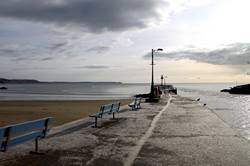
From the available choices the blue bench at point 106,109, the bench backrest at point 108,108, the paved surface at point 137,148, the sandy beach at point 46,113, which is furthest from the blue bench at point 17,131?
the sandy beach at point 46,113

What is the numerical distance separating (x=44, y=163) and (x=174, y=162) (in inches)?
112

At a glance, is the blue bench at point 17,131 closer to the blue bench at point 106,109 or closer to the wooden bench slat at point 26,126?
the wooden bench slat at point 26,126

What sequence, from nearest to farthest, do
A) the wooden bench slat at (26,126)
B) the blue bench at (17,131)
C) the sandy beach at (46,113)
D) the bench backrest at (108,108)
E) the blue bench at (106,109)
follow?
1. the blue bench at (17,131)
2. the wooden bench slat at (26,126)
3. the blue bench at (106,109)
4. the bench backrest at (108,108)
5. the sandy beach at (46,113)

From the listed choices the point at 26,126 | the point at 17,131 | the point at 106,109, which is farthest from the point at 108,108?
the point at 17,131

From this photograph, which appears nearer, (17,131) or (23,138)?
(17,131)

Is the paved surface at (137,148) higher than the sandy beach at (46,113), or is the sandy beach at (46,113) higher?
the paved surface at (137,148)

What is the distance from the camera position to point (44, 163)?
7547mm

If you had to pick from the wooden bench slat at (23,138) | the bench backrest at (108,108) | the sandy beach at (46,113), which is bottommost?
the sandy beach at (46,113)

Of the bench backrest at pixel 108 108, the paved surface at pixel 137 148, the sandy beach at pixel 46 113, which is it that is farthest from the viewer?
the sandy beach at pixel 46 113

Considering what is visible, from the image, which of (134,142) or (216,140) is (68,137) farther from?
(216,140)

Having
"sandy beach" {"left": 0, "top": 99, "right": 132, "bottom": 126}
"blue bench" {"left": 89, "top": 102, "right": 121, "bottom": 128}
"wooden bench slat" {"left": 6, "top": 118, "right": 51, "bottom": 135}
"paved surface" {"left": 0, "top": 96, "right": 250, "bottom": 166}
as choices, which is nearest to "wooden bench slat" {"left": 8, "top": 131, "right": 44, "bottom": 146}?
"wooden bench slat" {"left": 6, "top": 118, "right": 51, "bottom": 135}

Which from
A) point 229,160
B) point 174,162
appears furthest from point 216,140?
point 174,162

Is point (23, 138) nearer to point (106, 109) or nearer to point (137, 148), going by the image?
point (137, 148)

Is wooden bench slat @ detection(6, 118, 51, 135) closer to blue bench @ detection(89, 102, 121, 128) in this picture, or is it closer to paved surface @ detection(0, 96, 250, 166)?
paved surface @ detection(0, 96, 250, 166)
